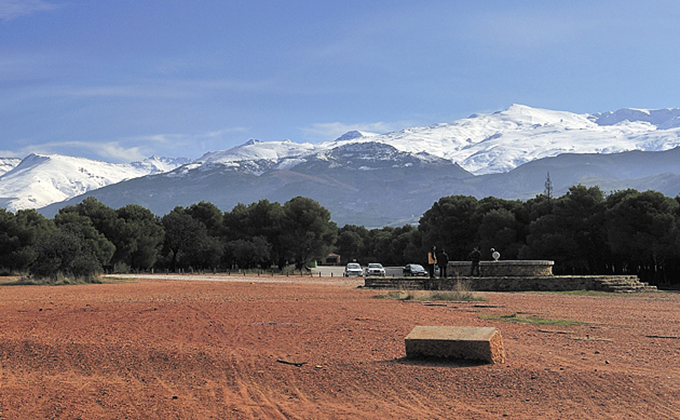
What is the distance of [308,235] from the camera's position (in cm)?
7375

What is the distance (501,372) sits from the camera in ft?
27.1

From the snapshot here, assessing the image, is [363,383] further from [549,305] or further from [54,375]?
[549,305]

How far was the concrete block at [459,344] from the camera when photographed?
28.6 feet

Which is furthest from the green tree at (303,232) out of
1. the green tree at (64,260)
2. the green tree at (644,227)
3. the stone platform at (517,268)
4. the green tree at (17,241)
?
the stone platform at (517,268)

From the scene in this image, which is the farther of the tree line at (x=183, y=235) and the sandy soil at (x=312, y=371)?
the tree line at (x=183, y=235)

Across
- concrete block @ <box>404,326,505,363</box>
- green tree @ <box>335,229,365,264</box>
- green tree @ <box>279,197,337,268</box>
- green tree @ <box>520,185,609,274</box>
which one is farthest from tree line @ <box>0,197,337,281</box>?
concrete block @ <box>404,326,505,363</box>

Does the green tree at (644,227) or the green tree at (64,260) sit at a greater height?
the green tree at (644,227)

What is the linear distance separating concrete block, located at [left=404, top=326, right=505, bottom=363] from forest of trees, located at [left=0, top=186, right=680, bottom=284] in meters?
29.0

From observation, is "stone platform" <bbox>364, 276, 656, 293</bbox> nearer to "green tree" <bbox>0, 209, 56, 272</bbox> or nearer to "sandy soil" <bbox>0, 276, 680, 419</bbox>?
"sandy soil" <bbox>0, 276, 680, 419</bbox>

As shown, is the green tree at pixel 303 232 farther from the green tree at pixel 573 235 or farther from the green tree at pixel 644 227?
the green tree at pixel 644 227

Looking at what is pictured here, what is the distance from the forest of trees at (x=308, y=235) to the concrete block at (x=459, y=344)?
95.0ft

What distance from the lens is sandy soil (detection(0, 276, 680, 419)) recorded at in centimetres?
689

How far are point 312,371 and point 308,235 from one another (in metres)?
65.3

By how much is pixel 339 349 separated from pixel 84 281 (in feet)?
90.9
